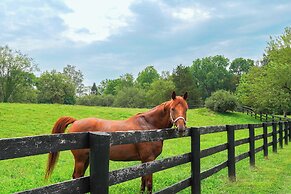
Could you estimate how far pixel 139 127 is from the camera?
621 cm

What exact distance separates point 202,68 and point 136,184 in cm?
9691

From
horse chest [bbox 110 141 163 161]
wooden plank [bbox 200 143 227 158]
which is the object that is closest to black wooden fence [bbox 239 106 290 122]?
wooden plank [bbox 200 143 227 158]

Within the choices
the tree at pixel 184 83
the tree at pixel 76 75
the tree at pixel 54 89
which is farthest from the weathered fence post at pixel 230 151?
the tree at pixel 76 75

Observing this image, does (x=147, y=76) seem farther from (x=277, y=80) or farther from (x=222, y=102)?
(x=277, y=80)

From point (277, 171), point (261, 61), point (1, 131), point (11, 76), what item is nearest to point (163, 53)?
point (261, 61)

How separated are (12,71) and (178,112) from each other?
56.2 metres

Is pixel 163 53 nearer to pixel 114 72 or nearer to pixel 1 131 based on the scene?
pixel 114 72

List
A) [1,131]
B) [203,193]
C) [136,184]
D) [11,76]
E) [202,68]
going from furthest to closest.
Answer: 1. [202,68]
2. [11,76]
3. [1,131]
4. [136,184]
5. [203,193]

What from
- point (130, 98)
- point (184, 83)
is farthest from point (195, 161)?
point (130, 98)

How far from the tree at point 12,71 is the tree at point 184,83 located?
30.6 meters

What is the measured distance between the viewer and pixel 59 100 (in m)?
66.4

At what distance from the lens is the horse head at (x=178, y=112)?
5.18 meters

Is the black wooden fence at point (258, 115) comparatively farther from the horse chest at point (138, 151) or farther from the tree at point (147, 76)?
the tree at point (147, 76)

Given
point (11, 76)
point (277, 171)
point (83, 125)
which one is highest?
point (11, 76)
